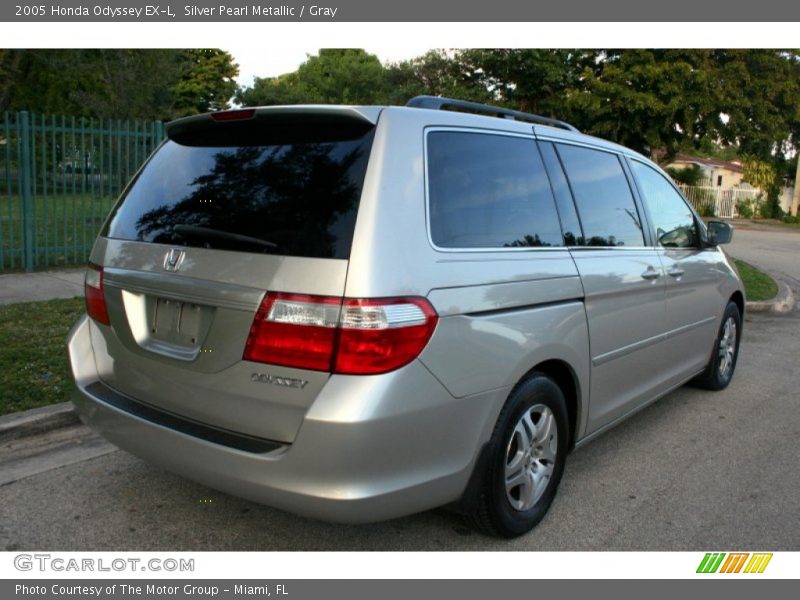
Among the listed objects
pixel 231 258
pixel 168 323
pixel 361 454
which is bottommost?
pixel 361 454

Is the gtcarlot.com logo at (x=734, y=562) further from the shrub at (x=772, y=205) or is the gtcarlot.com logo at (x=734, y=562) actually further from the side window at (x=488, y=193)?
the shrub at (x=772, y=205)

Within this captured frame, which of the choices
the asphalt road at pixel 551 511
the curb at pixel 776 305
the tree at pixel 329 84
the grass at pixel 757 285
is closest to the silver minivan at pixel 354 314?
the asphalt road at pixel 551 511

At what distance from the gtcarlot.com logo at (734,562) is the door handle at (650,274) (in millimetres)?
1570

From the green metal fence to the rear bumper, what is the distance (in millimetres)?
7775

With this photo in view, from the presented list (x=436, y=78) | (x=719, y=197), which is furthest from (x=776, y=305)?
(x=719, y=197)

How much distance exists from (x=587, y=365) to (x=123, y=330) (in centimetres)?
218

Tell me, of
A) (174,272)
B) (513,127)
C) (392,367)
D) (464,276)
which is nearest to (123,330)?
(174,272)

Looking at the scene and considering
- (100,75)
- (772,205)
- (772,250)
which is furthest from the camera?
(772,205)

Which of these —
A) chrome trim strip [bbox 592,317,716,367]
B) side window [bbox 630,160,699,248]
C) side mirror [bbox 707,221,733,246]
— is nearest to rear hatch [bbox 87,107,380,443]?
chrome trim strip [bbox 592,317,716,367]

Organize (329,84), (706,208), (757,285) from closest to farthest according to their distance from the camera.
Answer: (757,285) → (706,208) → (329,84)

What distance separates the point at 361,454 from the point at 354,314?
1.57ft

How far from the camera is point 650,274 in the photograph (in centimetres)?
404

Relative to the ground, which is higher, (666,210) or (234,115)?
(234,115)

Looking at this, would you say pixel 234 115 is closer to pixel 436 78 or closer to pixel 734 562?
pixel 734 562
